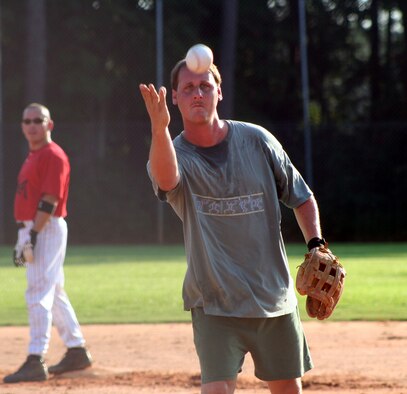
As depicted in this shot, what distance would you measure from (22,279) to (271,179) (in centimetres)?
1180

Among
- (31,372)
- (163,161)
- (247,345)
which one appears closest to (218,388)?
(247,345)

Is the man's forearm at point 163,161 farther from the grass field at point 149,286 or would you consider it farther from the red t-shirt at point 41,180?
the grass field at point 149,286

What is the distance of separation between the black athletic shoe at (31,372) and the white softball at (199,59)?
Answer: 12.6 feet

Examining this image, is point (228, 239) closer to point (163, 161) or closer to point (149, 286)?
point (163, 161)

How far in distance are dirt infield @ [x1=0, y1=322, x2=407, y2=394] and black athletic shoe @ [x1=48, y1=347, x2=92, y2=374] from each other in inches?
2.3

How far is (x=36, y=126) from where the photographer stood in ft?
25.9

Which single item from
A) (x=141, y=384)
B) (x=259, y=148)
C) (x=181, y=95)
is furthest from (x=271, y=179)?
(x=141, y=384)

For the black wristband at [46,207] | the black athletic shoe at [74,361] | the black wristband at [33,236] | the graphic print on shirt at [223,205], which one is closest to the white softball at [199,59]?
the graphic print on shirt at [223,205]

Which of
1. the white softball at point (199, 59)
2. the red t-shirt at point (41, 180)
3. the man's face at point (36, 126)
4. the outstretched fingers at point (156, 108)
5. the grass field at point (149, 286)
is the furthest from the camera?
the grass field at point (149, 286)

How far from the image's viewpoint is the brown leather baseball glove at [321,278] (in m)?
4.74

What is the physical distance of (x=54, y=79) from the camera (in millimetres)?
27453

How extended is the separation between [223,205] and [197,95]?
0.48 m

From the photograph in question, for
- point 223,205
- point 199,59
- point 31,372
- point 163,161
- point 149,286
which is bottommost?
point 149,286

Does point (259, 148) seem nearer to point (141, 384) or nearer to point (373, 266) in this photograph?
point (141, 384)
